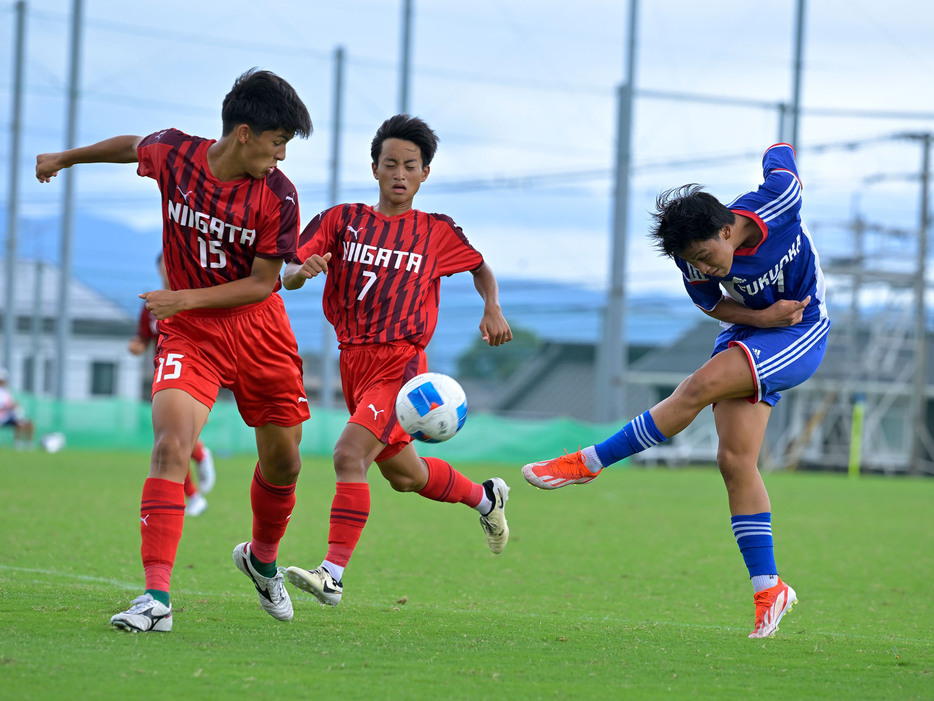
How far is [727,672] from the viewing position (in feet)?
13.1

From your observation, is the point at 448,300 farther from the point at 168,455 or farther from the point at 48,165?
the point at 168,455

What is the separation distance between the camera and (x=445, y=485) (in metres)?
5.94

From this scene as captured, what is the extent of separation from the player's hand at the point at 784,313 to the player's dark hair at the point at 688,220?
49 cm

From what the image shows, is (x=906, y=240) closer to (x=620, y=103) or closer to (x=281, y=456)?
(x=620, y=103)

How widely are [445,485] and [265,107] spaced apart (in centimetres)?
233

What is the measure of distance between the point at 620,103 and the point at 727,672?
2406cm

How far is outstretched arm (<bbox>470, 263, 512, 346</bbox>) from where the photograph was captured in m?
5.48

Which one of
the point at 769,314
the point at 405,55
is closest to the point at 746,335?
the point at 769,314

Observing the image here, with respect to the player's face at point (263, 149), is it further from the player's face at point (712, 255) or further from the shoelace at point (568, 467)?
the shoelace at point (568, 467)

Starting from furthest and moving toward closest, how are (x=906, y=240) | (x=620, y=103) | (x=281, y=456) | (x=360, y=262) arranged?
1. (x=906, y=240)
2. (x=620, y=103)
3. (x=360, y=262)
4. (x=281, y=456)

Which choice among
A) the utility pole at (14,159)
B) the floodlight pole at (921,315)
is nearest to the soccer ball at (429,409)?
the utility pole at (14,159)

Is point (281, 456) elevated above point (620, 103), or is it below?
below

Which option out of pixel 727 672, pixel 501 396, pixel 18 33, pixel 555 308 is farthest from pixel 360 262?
A: pixel 501 396

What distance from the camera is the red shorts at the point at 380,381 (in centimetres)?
534
